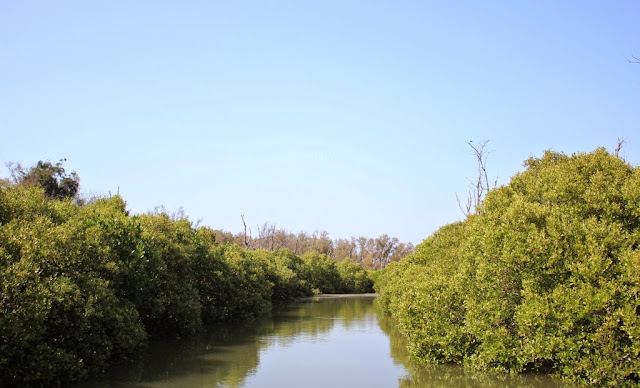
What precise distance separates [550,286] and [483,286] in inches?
76.1

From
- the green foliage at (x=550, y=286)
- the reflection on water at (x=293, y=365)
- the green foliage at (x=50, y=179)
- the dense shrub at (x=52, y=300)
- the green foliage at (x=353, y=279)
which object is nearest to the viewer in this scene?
the dense shrub at (x=52, y=300)

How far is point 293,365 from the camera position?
16.9 meters

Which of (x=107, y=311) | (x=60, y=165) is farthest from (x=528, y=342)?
(x=60, y=165)

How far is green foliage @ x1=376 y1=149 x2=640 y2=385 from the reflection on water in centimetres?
108

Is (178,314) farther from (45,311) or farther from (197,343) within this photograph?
(45,311)

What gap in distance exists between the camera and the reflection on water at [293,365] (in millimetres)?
14117

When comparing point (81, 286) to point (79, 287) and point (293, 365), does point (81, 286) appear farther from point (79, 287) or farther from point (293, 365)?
point (293, 365)

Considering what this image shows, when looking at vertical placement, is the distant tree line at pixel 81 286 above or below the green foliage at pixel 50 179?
below

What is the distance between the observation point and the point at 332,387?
1400 cm

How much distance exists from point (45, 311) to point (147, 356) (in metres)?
7.42

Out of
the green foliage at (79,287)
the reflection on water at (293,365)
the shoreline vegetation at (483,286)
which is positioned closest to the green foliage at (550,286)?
the shoreline vegetation at (483,286)

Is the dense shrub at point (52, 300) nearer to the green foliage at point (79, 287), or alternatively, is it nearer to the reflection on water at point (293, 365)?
the green foliage at point (79, 287)

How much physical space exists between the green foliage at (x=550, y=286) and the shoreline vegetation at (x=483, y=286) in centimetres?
3

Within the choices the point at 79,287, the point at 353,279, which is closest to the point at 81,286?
the point at 79,287
